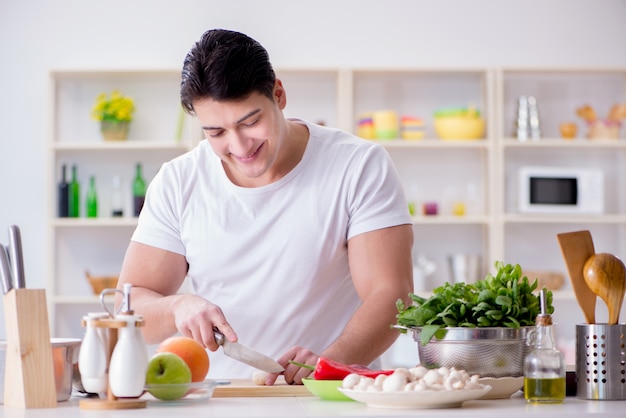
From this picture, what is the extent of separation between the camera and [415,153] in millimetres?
5328

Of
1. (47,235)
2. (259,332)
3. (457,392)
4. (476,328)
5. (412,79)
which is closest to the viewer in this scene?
(457,392)

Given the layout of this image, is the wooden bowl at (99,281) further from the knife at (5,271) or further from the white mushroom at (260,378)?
A: the knife at (5,271)

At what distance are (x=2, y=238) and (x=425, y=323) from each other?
414 cm

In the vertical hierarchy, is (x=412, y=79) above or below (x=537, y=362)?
above

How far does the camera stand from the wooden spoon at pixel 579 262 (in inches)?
66.9

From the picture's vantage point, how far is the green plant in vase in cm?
512

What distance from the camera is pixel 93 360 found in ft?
4.99

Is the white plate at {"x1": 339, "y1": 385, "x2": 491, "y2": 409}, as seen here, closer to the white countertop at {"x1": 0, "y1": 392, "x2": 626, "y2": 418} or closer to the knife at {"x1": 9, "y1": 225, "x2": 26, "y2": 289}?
the white countertop at {"x1": 0, "y1": 392, "x2": 626, "y2": 418}

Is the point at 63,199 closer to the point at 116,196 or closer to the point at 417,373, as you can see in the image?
the point at 116,196

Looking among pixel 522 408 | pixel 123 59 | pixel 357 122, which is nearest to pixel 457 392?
pixel 522 408

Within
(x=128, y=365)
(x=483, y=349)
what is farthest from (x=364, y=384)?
(x=128, y=365)

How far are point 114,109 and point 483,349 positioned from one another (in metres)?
3.82

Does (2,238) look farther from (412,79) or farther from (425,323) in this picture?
(425,323)

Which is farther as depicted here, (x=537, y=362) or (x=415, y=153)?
(x=415, y=153)
